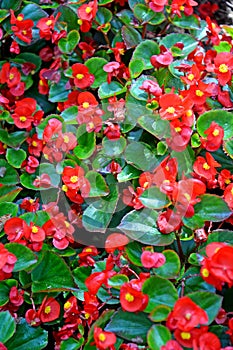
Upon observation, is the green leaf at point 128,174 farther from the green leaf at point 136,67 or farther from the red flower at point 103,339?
the red flower at point 103,339

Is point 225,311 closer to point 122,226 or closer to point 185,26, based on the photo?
point 122,226

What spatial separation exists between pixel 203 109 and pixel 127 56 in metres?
0.39

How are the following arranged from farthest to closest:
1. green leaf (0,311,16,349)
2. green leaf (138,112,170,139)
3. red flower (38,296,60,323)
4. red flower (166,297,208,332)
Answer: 1. green leaf (138,112,170,139)
2. red flower (38,296,60,323)
3. green leaf (0,311,16,349)
4. red flower (166,297,208,332)

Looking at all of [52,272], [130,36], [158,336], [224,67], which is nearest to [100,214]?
[52,272]

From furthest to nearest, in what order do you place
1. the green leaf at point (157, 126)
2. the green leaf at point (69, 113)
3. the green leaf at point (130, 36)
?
the green leaf at point (130, 36) → the green leaf at point (69, 113) → the green leaf at point (157, 126)

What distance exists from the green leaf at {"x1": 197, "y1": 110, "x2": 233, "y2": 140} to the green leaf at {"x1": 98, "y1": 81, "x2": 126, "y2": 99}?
274 mm

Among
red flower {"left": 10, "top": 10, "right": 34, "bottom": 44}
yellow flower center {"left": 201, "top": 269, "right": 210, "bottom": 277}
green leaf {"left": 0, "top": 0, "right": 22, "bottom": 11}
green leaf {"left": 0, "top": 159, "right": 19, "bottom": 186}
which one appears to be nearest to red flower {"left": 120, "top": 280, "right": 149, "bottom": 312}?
yellow flower center {"left": 201, "top": 269, "right": 210, "bottom": 277}

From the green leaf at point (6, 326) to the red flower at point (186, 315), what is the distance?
327mm

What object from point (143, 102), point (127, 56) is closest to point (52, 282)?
point (143, 102)

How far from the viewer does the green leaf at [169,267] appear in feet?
3.42

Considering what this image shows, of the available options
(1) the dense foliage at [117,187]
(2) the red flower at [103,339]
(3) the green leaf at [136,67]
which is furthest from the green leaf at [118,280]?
(3) the green leaf at [136,67]

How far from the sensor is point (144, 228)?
44.8 inches

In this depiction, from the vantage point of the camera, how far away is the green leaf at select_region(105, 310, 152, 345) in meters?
0.97

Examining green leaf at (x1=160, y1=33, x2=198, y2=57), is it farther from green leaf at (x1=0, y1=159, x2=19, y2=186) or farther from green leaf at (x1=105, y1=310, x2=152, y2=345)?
green leaf at (x1=105, y1=310, x2=152, y2=345)
